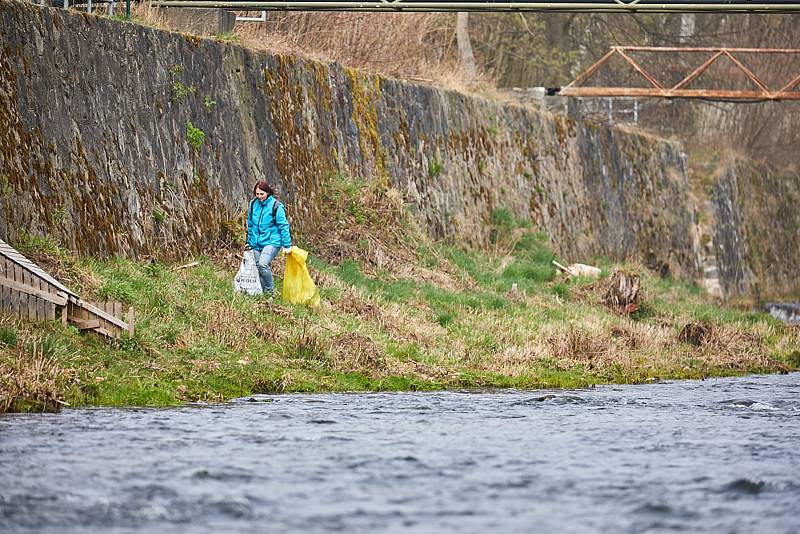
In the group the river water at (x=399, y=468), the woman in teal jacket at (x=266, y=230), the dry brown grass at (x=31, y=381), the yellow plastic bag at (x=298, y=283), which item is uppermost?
the woman in teal jacket at (x=266, y=230)

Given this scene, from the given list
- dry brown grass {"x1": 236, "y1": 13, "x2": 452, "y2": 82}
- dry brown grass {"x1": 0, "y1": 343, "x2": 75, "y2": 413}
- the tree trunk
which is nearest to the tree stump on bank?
dry brown grass {"x1": 236, "y1": 13, "x2": 452, "y2": 82}

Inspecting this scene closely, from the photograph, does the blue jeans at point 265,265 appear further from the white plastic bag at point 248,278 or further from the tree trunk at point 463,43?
the tree trunk at point 463,43

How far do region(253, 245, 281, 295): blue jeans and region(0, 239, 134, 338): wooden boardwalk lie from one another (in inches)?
157

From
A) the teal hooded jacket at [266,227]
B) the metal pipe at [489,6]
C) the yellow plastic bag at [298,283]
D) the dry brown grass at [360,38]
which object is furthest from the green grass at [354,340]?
the dry brown grass at [360,38]

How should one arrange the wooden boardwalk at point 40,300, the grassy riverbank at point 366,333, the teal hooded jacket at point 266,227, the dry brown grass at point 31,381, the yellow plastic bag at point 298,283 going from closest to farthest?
the dry brown grass at point 31,381 → the grassy riverbank at point 366,333 → the wooden boardwalk at point 40,300 → the yellow plastic bag at point 298,283 → the teal hooded jacket at point 266,227

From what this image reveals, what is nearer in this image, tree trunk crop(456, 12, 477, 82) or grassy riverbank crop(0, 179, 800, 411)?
grassy riverbank crop(0, 179, 800, 411)

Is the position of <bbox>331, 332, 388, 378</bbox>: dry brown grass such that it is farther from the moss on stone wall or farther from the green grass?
the moss on stone wall

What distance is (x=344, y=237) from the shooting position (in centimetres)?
2127

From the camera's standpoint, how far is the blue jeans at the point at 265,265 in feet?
56.5

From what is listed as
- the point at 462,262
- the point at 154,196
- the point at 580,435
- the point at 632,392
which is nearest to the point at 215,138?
the point at 154,196

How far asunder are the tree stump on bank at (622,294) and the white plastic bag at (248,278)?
7.07 meters

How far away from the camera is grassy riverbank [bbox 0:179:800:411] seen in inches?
500

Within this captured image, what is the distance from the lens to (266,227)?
1742 centimetres

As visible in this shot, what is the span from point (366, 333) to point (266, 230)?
206cm
